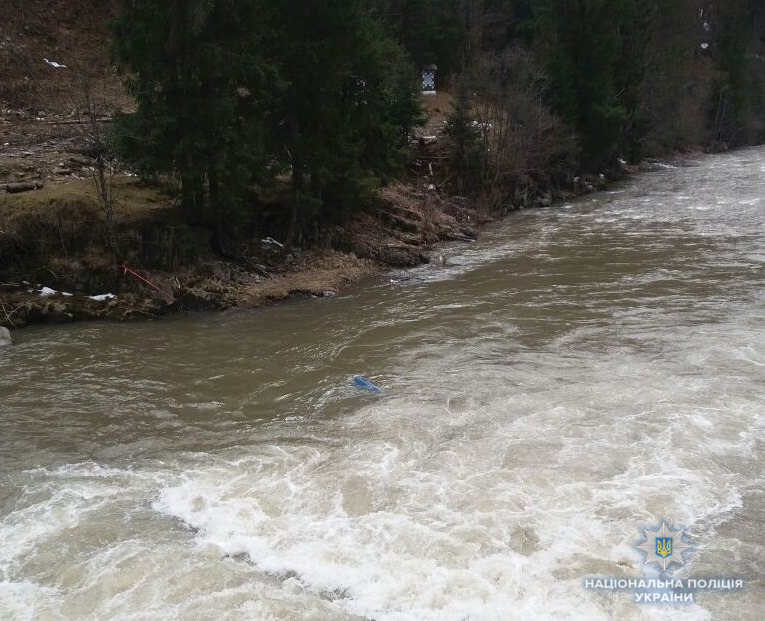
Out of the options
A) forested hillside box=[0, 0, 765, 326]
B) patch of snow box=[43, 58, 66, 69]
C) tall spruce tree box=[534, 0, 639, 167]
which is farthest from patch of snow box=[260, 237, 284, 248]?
tall spruce tree box=[534, 0, 639, 167]

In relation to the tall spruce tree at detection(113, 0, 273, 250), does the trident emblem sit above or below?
below

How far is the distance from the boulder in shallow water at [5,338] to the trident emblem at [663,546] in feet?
36.8

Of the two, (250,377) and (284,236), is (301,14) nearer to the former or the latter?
(284,236)

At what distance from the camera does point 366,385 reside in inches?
402

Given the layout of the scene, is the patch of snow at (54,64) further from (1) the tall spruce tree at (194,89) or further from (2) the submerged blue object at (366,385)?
(2) the submerged blue object at (366,385)

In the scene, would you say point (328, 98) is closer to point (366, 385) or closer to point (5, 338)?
point (5, 338)

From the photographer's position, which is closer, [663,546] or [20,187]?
[663,546]

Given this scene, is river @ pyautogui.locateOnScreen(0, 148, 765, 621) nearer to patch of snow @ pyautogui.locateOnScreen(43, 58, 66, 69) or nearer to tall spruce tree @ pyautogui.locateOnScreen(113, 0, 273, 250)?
tall spruce tree @ pyautogui.locateOnScreen(113, 0, 273, 250)

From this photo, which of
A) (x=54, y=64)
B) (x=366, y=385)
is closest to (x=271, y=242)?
(x=366, y=385)

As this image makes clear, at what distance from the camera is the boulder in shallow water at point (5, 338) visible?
39.7 feet

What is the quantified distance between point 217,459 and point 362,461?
71.4 inches

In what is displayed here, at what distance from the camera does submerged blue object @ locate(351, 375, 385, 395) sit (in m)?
10.1

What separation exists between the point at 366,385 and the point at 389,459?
7.56ft

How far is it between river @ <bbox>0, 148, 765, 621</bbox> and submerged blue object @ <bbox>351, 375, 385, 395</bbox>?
0.23 m
